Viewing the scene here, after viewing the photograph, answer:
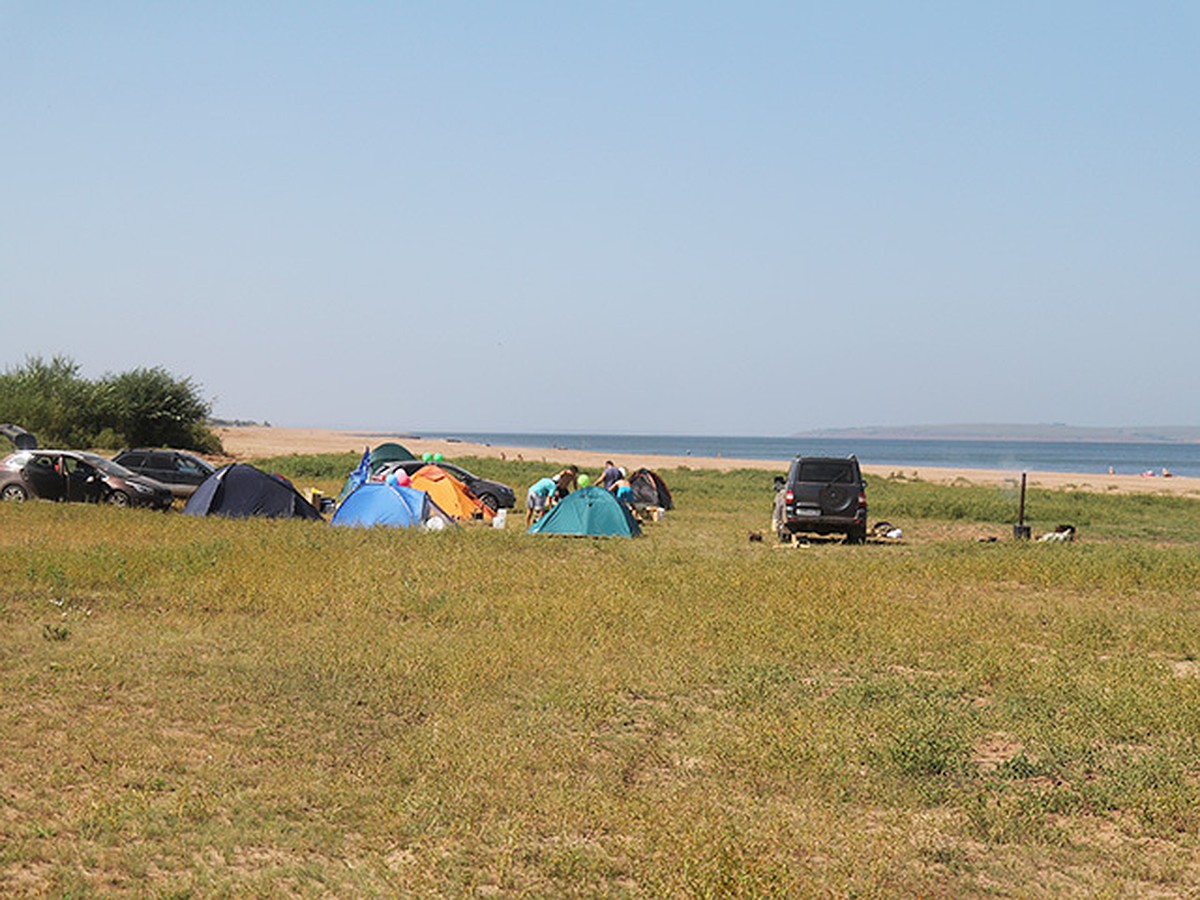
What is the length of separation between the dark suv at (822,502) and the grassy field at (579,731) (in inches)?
274

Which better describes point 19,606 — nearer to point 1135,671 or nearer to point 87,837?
point 87,837

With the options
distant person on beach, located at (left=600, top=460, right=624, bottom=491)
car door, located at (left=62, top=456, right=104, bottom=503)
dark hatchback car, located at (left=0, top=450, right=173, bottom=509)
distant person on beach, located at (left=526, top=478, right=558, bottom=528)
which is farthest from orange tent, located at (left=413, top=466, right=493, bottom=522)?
car door, located at (left=62, top=456, right=104, bottom=503)

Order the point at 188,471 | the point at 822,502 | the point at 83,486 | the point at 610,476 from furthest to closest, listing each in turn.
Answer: the point at 188,471
the point at 610,476
the point at 83,486
the point at 822,502

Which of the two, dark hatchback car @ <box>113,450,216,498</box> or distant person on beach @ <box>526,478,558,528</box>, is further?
dark hatchback car @ <box>113,450,216,498</box>

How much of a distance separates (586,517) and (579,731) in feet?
52.5

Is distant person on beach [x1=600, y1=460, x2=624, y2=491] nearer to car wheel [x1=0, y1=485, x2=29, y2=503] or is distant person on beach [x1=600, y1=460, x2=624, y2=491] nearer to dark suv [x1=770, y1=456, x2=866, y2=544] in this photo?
dark suv [x1=770, y1=456, x2=866, y2=544]

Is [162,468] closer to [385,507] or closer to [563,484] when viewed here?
[385,507]

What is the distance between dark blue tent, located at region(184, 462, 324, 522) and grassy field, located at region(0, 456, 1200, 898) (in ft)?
23.9

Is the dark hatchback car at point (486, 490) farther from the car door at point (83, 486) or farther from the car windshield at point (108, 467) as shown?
the car door at point (83, 486)

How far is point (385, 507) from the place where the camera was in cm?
→ 2522

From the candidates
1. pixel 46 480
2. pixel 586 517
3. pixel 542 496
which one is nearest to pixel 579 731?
pixel 586 517

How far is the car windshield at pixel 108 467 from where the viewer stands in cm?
2824

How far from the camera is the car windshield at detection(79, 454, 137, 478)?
92.6 ft

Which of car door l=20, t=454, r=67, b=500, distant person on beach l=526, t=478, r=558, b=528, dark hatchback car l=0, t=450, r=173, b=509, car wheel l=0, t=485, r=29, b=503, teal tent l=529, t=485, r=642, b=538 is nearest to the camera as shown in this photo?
teal tent l=529, t=485, r=642, b=538
